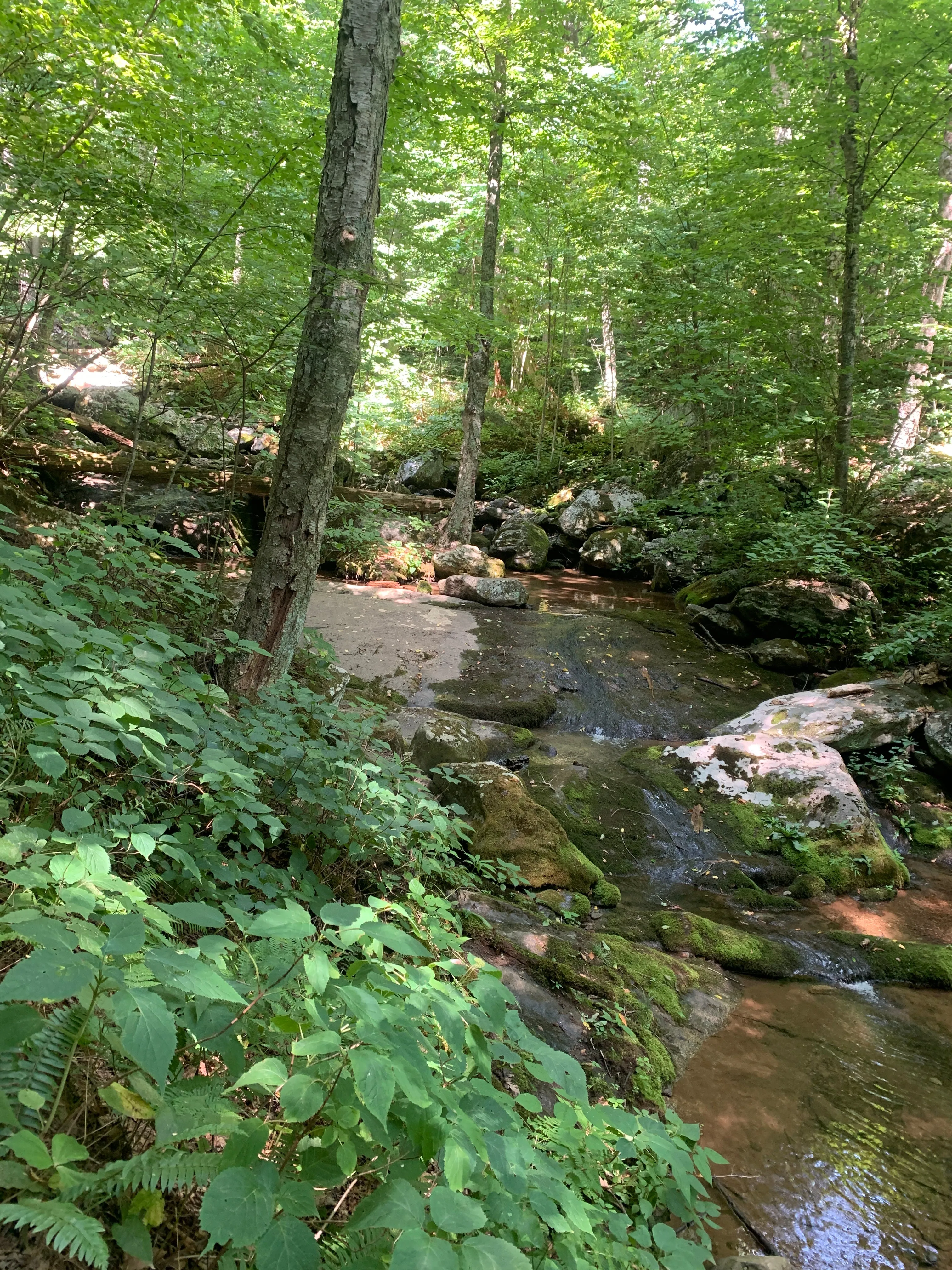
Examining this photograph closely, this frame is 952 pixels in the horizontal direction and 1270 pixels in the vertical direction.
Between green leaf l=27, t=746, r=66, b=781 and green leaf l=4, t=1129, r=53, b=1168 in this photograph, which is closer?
green leaf l=4, t=1129, r=53, b=1168

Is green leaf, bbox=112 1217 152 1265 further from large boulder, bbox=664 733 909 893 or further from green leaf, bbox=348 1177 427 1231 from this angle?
large boulder, bbox=664 733 909 893

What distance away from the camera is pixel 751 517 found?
34.9ft

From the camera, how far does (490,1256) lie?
92 centimetres

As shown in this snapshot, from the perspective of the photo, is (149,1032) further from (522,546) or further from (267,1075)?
(522,546)

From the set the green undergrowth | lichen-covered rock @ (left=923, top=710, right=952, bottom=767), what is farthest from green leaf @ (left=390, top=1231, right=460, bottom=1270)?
lichen-covered rock @ (left=923, top=710, right=952, bottom=767)

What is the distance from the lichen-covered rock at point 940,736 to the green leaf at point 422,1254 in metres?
8.05

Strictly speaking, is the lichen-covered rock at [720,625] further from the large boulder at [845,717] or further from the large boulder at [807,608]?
the large boulder at [845,717]

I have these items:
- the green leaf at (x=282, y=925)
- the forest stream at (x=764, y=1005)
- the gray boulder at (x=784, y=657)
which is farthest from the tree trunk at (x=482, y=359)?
the green leaf at (x=282, y=925)

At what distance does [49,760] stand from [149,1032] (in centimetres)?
79

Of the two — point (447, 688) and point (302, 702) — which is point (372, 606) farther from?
point (302, 702)

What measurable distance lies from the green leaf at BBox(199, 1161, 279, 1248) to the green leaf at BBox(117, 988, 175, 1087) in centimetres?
16

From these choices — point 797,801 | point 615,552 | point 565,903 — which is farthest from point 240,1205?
point 615,552

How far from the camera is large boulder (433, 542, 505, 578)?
469 inches

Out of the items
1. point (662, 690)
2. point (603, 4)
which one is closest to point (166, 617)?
point (662, 690)
